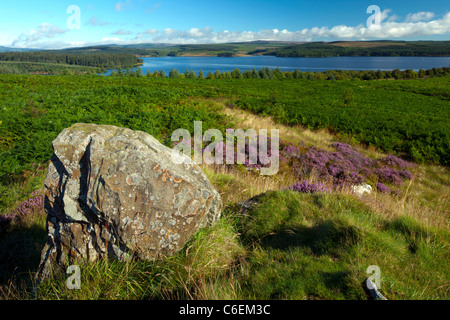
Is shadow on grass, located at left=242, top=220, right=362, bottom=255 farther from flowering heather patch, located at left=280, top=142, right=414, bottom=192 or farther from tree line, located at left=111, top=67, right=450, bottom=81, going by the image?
tree line, located at left=111, top=67, right=450, bottom=81

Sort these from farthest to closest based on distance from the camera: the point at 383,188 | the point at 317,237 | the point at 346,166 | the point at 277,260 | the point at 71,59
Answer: the point at 71,59
the point at 346,166
the point at 383,188
the point at 317,237
the point at 277,260

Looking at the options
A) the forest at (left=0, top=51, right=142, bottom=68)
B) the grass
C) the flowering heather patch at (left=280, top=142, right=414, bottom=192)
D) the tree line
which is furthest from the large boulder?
the forest at (left=0, top=51, right=142, bottom=68)

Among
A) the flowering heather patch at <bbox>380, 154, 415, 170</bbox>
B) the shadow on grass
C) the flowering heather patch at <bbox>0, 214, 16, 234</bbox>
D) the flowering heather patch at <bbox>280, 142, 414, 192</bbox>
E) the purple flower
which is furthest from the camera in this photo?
the flowering heather patch at <bbox>380, 154, 415, 170</bbox>

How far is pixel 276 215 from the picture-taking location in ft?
15.3

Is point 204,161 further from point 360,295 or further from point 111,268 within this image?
point 360,295

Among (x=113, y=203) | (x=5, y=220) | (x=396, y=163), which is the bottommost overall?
(x=396, y=163)

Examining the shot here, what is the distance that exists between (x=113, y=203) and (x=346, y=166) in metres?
11.1

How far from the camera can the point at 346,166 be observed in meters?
11.3

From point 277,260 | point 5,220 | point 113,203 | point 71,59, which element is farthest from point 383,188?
point 71,59

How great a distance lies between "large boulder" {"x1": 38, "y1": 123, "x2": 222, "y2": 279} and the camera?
314cm

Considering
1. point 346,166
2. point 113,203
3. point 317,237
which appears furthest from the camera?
point 346,166

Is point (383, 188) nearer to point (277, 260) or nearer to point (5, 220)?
point (277, 260)

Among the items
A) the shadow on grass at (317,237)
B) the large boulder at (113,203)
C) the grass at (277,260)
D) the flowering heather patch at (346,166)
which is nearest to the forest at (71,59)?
the flowering heather patch at (346,166)

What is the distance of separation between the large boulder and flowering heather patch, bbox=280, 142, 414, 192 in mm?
8352
